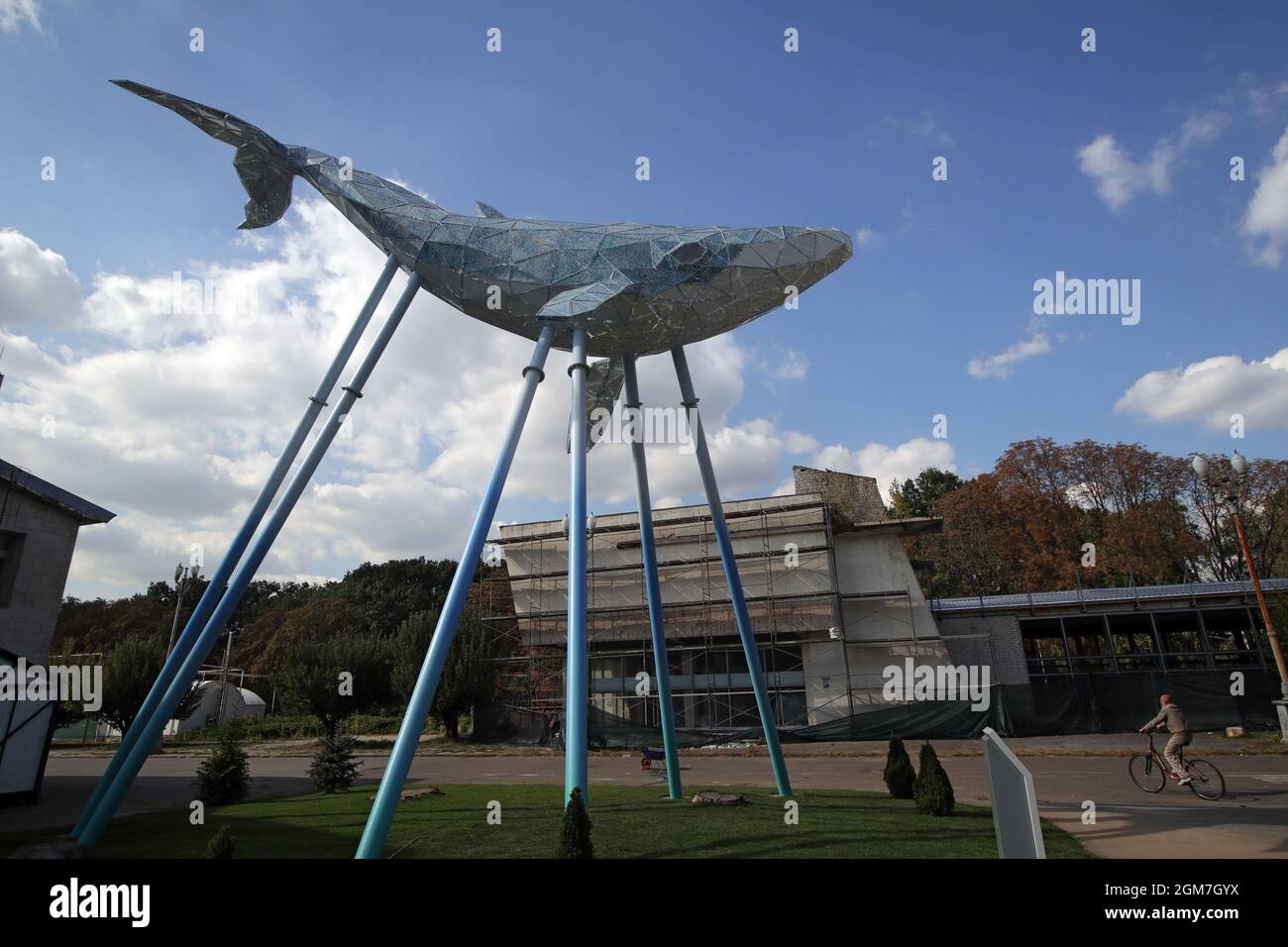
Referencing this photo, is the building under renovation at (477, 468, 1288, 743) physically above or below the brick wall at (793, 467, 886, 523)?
below

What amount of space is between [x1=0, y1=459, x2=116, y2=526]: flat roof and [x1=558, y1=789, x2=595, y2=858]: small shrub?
51.5 feet

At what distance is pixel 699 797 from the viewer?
10234 mm

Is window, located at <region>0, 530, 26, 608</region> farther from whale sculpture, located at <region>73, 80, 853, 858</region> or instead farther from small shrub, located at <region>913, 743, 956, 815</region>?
A: small shrub, located at <region>913, 743, 956, 815</region>

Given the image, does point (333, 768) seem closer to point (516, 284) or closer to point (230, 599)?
point (230, 599)

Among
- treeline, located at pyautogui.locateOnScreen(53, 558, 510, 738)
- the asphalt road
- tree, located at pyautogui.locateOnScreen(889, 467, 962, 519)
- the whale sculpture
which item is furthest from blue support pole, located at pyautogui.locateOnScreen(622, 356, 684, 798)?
tree, located at pyautogui.locateOnScreen(889, 467, 962, 519)

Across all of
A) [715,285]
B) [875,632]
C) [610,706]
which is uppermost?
[715,285]

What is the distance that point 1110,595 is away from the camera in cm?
2795

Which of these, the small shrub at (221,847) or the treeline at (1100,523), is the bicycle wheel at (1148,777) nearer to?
the small shrub at (221,847)

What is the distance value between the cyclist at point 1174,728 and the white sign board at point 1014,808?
7.93 metres

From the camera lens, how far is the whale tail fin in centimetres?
902

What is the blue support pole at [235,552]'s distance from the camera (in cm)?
830
